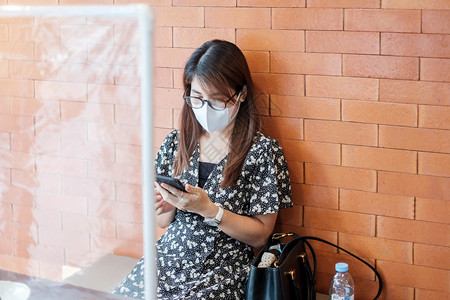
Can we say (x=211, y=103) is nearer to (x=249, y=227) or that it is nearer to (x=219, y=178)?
(x=219, y=178)

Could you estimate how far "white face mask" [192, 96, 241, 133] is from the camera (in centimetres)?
215

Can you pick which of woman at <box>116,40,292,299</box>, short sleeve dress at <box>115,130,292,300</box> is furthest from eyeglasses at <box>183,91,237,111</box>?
short sleeve dress at <box>115,130,292,300</box>

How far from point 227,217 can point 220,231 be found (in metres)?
0.10

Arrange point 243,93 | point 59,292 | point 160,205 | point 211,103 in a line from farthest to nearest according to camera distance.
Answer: point 243,93 < point 211,103 < point 160,205 < point 59,292

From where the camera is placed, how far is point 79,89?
1.09 metres

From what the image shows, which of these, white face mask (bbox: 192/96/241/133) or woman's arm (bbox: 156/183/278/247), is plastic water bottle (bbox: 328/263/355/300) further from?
white face mask (bbox: 192/96/241/133)

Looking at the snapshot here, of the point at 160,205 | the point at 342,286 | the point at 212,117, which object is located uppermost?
the point at 212,117

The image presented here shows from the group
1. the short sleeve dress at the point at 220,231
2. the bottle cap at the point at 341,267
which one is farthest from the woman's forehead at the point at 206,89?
the bottle cap at the point at 341,267

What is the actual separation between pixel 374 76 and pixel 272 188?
527 millimetres

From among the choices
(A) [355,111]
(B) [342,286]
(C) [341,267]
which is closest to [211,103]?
(A) [355,111]

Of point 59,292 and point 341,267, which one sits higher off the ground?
point 59,292

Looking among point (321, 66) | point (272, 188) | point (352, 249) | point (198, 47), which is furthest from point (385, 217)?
point (198, 47)

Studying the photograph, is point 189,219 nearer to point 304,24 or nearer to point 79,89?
point 304,24

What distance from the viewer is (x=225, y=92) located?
217 cm
